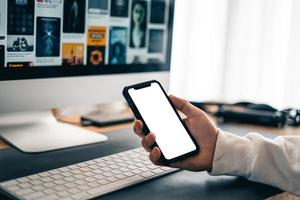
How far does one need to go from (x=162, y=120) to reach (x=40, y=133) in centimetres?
28

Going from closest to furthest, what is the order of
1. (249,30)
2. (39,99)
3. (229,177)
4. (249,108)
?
(229,177) → (39,99) → (249,108) → (249,30)

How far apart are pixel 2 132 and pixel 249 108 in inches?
25.7

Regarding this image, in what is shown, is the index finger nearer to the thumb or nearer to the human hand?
the human hand

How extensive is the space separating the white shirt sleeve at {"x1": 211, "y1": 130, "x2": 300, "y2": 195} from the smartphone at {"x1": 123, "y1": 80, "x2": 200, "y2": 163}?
0.05 metres

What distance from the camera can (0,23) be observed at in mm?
726

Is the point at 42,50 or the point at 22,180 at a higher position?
the point at 42,50

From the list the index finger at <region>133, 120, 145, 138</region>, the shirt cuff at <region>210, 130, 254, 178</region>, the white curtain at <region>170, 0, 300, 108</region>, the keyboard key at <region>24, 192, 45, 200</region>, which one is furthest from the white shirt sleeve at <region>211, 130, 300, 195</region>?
the white curtain at <region>170, 0, 300, 108</region>

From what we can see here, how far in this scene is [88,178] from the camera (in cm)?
61

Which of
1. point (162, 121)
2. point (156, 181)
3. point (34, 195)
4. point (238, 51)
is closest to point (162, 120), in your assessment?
point (162, 121)

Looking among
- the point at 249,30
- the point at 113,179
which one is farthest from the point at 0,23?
the point at 249,30

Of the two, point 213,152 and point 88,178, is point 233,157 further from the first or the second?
point 88,178

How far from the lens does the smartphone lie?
2.21 feet

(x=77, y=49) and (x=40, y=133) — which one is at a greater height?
(x=77, y=49)

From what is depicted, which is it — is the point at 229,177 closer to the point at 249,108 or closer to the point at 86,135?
the point at 86,135
